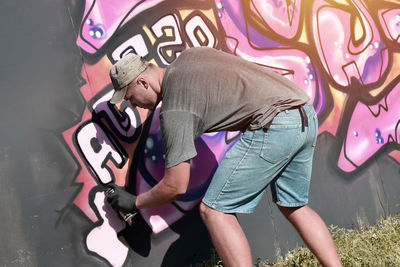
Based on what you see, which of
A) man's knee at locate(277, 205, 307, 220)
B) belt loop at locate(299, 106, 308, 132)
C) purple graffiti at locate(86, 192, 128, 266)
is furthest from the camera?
purple graffiti at locate(86, 192, 128, 266)

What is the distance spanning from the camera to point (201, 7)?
141 inches

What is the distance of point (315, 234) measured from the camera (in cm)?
279

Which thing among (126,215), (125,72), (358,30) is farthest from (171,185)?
(358,30)

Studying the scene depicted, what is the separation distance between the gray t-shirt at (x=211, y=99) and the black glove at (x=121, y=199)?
539mm

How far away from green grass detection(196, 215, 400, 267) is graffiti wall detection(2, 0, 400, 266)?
4.0 inches

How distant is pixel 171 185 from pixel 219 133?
115 centimetres

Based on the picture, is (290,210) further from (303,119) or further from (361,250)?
(361,250)

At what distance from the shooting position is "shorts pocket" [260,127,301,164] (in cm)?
249

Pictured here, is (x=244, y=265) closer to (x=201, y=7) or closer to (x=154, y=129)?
(x=154, y=129)

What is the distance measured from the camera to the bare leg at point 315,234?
274 cm

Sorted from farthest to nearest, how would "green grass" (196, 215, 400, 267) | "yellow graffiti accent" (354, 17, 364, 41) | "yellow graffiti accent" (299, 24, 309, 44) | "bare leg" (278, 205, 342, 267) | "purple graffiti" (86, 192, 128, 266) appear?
1. "yellow graffiti accent" (354, 17, 364, 41)
2. "yellow graffiti accent" (299, 24, 309, 44)
3. "green grass" (196, 215, 400, 267)
4. "purple graffiti" (86, 192, 128, 266)
5. "bare leg" (278, 205, 342, 267)

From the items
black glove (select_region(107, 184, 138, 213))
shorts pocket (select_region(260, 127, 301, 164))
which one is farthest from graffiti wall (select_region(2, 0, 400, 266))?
shorts pocket (select_region(260, 127, 301, 164))

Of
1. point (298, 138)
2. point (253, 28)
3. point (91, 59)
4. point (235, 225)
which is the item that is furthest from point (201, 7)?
point (235, 225)

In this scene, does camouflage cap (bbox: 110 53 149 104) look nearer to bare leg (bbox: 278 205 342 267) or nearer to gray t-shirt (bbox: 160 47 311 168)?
gray t-shirt (bbox: 160 47 311 168)
